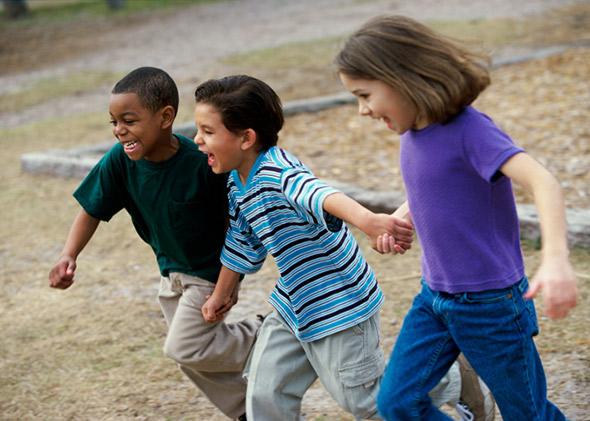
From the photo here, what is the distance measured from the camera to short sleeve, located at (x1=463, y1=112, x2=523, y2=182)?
8.37 feet

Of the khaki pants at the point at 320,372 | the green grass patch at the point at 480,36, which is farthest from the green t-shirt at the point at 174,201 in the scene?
the green grass patch at the point at 480,36

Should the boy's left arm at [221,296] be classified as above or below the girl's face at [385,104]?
below

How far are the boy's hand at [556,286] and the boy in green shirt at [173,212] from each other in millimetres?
1378

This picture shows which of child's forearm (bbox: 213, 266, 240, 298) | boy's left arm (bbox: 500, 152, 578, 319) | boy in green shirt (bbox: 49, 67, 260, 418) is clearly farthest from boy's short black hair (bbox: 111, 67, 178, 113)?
boy's left arm (bbox: 500, 152, 578, 319)

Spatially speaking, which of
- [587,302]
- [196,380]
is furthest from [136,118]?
[587,302]

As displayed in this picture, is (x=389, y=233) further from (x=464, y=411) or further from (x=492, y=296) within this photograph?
(x=464, y=411)

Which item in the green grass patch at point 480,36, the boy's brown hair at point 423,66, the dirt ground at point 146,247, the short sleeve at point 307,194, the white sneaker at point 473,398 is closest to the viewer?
the boy's brown hair at point 423,66

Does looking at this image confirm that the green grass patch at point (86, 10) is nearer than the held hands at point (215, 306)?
No

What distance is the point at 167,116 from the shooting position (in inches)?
139

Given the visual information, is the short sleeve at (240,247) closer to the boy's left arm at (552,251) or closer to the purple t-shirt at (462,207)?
the purple t-shirt at (462,207)

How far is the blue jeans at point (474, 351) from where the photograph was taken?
2.73 m

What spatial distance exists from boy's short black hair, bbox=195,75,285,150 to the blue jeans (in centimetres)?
76

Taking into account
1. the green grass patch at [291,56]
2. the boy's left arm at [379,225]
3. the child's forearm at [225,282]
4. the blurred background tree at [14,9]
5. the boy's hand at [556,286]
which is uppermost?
the boy's hand at [556,286]

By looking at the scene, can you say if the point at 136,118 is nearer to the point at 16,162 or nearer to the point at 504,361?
the point at 504,361
